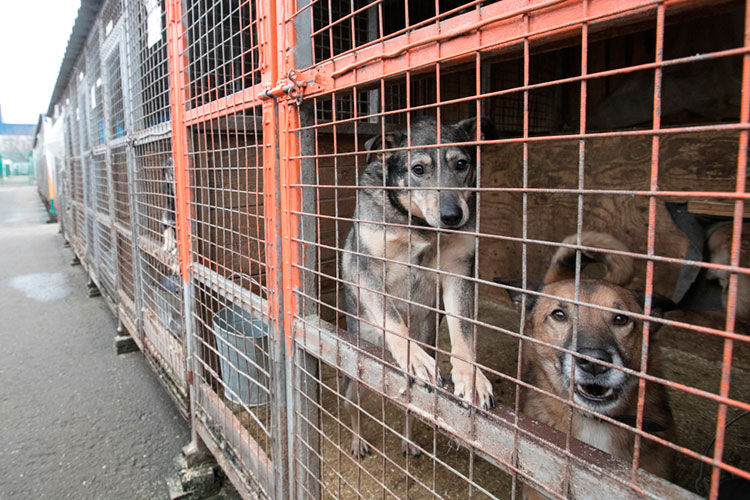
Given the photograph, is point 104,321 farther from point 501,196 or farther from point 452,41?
point 452,41

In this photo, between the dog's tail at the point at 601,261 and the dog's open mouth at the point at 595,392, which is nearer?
the dog's open mouth at the point at 595,392

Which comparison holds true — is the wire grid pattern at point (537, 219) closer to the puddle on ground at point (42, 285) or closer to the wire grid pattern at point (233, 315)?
the wire grid pattern at point (233, 315)

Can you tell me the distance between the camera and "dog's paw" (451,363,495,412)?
1.29 m

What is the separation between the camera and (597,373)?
156 centimetres

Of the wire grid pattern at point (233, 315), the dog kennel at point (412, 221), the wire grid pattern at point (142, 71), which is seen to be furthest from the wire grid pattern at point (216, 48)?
the wire grid pattern at point (142, 71)

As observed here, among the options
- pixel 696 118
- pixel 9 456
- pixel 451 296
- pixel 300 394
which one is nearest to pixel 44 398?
pixel 9 456

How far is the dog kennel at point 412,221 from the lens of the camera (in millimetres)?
917

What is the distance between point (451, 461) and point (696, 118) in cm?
366

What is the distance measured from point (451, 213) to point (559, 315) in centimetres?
83

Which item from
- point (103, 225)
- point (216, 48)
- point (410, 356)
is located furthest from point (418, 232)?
point (103, 225)

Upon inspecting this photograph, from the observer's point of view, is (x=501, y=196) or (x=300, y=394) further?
(x=501, y=196)

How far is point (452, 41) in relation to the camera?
1115mm

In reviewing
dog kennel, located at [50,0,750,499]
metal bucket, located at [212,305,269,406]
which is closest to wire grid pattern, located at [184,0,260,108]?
dog kennel, located at [50,0,750,499]

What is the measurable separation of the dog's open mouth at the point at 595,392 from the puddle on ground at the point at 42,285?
8.23m
